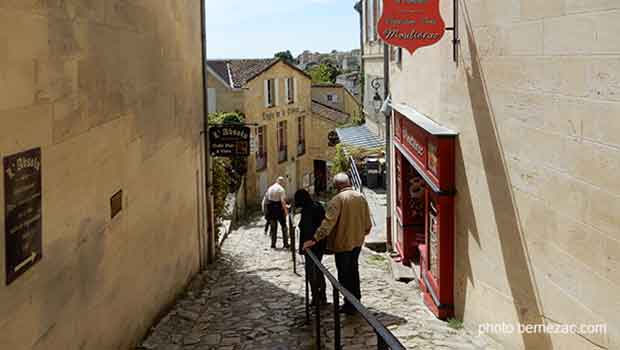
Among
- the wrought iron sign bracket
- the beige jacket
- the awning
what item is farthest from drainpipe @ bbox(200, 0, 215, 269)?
the awning

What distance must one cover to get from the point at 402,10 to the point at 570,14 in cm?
256

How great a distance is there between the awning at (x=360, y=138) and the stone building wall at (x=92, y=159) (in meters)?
9.65

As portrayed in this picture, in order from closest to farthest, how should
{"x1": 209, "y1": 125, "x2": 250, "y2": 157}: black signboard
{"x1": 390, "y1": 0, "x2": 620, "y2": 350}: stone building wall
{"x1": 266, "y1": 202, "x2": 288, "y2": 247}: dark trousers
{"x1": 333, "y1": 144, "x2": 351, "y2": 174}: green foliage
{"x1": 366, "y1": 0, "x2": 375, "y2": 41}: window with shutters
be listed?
1. {"x1": 390, "y1": 0, "x2": 620, "y2": 350}: stone building wall
2. {"x1": 209, "y1": 125, "x2": 250, "y2": 157}: black signboard
3. {"x1": 266, "y1": 202, "x2": 288, "y2": 247}: dark trousers
4. {"x1": 366, "y1": 0, "x2": 375, "y2": 41}: window with shutters
5. {"x1": 333, "y1": 144, "x2": 351, "y2": 174}: green foliage

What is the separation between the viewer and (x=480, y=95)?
5.78 meters

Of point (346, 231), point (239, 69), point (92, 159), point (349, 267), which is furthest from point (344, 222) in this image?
point (239, 69)

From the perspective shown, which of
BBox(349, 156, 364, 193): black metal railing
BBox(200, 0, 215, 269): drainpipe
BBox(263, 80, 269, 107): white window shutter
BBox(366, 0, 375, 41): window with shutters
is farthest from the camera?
BBox(263, 80, 269, 107): white window shutter

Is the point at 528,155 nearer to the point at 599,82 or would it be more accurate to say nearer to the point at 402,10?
the point at 599,82

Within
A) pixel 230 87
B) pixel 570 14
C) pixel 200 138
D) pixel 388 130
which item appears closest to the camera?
pixel 570 14

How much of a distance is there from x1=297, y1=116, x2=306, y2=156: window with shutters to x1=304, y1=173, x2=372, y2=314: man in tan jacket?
1190 inches

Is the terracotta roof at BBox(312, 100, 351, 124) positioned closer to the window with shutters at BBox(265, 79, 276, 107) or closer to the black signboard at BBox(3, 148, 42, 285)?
the window with shutters at BBox(265, 79, 276, 107)

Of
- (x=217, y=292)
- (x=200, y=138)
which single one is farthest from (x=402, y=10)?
(x=200, y=138)

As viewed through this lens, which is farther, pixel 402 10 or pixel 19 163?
pixel 402 10

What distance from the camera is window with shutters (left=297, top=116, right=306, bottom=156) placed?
36.9m

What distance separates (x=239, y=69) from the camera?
3212 centimetres
